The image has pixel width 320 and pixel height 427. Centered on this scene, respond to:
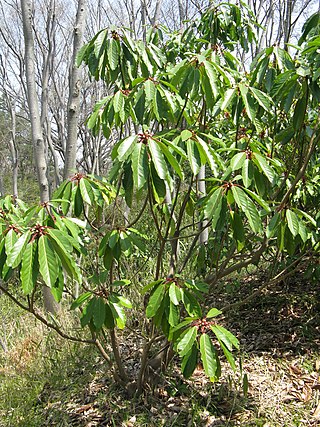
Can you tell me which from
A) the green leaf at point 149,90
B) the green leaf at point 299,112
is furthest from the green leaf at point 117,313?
the green leaf at point 299,112

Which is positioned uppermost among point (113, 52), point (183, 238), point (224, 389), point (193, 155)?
point (113, 52)

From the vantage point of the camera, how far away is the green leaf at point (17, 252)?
1.21 meters

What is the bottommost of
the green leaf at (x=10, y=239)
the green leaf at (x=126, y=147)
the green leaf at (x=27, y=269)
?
the green leaf at (x=27, y=269)

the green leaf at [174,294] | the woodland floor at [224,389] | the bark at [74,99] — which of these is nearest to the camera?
the green leaf at [174,294]

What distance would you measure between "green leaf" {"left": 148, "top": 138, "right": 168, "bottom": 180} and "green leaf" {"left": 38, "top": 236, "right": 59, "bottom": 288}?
17.5 inches

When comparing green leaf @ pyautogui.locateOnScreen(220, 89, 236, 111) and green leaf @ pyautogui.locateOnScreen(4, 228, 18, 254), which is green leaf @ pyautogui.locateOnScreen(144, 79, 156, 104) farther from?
green leaf @ pyautogui.locateOnScreen(4, 228, 18, 254)

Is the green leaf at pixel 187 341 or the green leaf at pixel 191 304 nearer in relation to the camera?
the green leaf at pixel 187 341

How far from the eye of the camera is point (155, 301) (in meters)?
1.61

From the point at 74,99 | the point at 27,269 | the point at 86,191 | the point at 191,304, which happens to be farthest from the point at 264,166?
the point at 74,99

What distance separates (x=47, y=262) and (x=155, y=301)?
0.57 metres

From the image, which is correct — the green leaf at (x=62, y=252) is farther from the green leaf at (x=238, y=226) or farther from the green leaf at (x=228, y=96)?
the green leaf at (x=228, y=96)

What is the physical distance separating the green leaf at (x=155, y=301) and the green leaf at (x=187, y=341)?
19cm

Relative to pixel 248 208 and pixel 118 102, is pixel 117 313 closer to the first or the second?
pixel 248 208

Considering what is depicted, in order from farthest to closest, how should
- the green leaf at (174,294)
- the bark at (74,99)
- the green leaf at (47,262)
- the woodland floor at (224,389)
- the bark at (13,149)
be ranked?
the bark at (13,149) → the bark at (74,99) → the woodland floor at (224,389) → the green leaf at (174,294) → the green leaf at (47,262)
